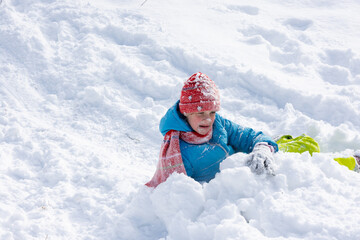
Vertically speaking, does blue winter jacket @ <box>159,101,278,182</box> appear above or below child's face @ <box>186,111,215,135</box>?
below

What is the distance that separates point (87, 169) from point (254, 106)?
2.24 meters

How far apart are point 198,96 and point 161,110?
1814 millimetres

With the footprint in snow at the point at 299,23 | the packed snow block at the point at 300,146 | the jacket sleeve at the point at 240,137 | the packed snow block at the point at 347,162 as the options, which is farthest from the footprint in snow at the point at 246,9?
the jacket sleeve at the point at 240,137

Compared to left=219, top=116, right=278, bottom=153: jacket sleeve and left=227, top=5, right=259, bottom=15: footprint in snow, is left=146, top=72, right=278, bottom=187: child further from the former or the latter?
left=227, top=5, right=259, bottom=15: footprint in snow

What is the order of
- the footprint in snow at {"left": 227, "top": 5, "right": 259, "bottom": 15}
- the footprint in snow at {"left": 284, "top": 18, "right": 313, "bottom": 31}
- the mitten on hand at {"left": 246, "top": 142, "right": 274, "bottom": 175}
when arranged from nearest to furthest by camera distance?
the mitten on hand at {"left": 246, "top": 142, "right": 274, "bottom": 175}, the footprint in snow at {"left": 284, "top": 18, "right": 313, "bottom": 31}, the footprint in snow at {"left": 227, "top": 5, "right": 259, "bottom": 15}

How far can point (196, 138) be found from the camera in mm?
2520

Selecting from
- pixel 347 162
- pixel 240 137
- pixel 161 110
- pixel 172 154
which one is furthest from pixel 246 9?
pixel 172 154

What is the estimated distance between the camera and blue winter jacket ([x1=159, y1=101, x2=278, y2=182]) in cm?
249

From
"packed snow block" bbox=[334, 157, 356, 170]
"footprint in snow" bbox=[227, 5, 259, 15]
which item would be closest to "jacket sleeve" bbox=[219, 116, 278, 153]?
"packed snow block" bbox=[334, 157, 356, 170]

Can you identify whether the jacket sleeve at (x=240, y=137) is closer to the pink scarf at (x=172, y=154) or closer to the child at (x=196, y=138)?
the child at (x=196, y=138)

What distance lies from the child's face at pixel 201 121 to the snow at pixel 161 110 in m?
0.38

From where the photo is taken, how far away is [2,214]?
2346 mm

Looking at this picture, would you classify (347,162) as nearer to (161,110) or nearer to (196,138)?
(196,138)

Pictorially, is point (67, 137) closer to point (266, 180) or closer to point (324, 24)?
point (266, 180)
